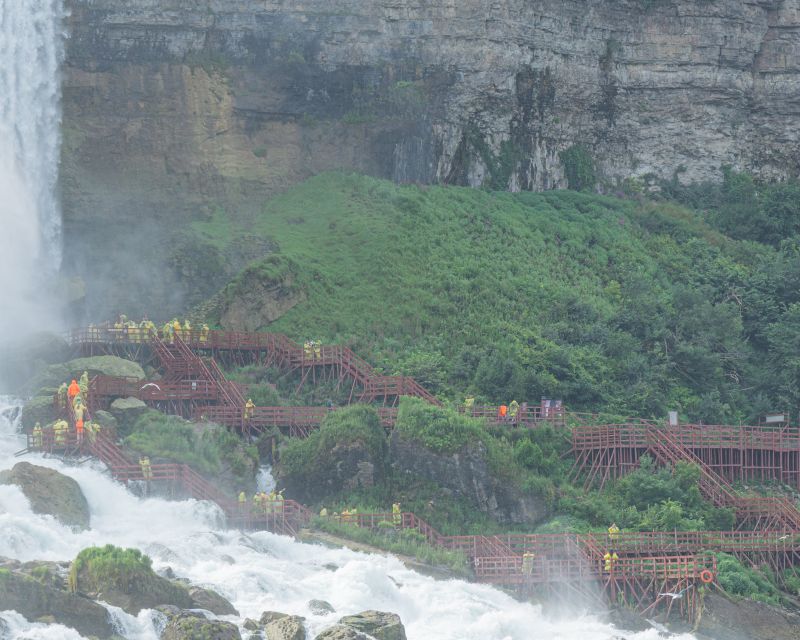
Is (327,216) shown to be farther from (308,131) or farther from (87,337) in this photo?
(87,337)

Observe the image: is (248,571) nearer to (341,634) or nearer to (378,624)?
(378,624)

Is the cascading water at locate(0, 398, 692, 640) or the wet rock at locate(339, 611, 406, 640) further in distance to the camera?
the cascading water at locate(0, 398, 692, 640)

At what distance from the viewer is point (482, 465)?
73.4 meters

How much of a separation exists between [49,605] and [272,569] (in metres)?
9.81

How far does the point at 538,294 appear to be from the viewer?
91.1 m

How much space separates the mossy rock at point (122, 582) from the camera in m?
58.2

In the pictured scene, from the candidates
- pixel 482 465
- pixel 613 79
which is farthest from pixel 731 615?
pixel 613 79

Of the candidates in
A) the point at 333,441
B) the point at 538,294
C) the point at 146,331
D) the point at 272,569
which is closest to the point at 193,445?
the point at 333,441

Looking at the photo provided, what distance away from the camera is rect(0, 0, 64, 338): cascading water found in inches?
3546

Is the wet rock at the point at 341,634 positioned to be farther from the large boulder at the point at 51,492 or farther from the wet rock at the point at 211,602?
the large boulder at the point at 51,492

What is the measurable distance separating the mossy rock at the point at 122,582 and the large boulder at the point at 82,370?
18.6 m

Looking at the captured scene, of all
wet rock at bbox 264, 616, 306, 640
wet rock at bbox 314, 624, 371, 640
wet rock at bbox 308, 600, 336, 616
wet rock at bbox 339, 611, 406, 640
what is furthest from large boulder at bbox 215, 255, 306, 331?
wet rock at bbox 314, 624, 371, 640

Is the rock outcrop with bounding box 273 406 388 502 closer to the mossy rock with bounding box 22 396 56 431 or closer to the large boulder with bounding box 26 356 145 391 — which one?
the large boulder with bounding box 26 356 145 391

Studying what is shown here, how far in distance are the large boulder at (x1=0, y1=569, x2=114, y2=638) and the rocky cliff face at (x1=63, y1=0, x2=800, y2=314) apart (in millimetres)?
33017
